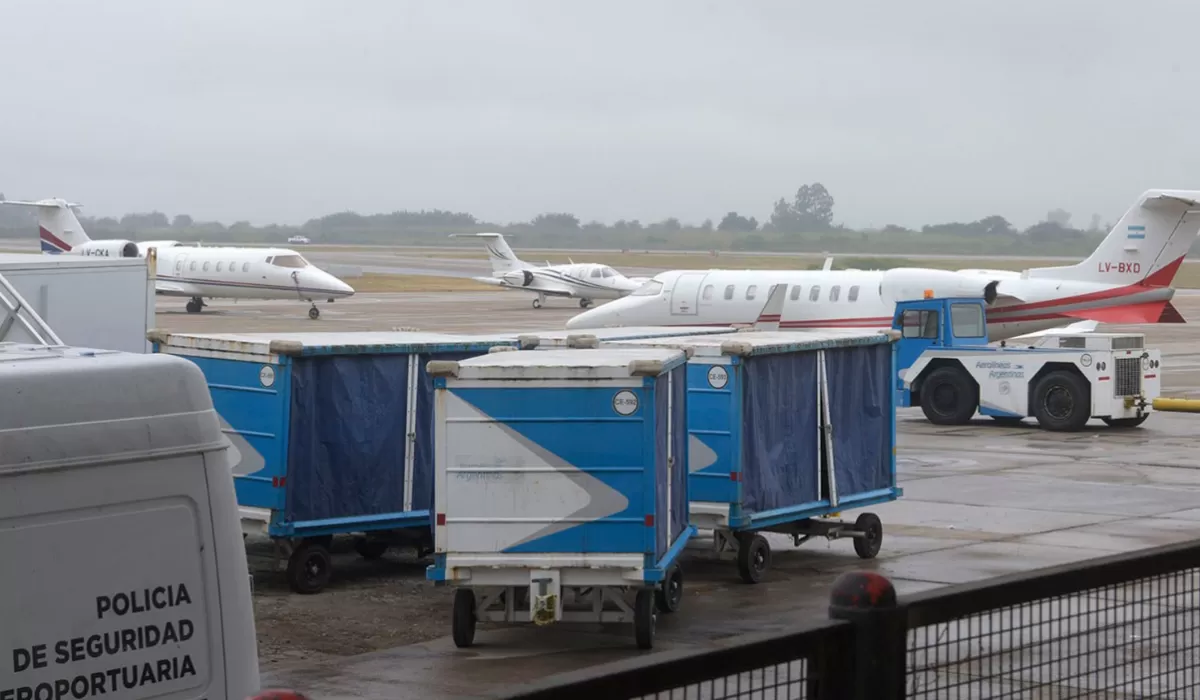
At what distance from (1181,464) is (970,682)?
60.2ft

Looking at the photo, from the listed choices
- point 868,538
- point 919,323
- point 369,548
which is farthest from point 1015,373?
point 369,548

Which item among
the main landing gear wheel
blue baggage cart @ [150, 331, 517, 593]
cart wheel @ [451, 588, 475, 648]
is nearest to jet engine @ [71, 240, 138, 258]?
the main landing gear wheel

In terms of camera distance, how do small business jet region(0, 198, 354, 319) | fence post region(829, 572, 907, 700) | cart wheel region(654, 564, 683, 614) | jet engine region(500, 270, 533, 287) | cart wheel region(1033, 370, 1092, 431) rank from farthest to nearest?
jet engine region(500, 270, 533, 287), small business jet region(0, 198, 354, 319), cart wheel region(1033, 370, 1092, 431), cart wheel region(654, 564, 683, 614), fence post region(829, 572, 907, 700)

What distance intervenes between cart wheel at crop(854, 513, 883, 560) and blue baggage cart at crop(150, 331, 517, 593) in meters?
3.93

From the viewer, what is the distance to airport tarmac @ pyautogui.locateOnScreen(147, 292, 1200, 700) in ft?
34.2

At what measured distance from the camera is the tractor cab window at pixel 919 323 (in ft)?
88.1

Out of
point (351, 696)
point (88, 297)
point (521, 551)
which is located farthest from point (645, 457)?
point (88, 297)

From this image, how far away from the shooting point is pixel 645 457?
1077 centimetres

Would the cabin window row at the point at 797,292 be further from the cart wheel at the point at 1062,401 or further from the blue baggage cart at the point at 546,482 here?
the blue baggage cart at the point at 546,482

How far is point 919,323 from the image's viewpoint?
26984 mm

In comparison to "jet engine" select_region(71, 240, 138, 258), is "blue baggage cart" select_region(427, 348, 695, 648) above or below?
below

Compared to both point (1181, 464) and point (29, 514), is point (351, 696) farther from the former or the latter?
point (1181, 464)

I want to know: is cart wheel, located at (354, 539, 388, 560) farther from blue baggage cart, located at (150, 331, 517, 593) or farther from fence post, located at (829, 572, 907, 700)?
fence post, located at (829, 572, 907, 700)

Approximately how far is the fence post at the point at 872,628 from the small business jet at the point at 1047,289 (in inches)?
1148
